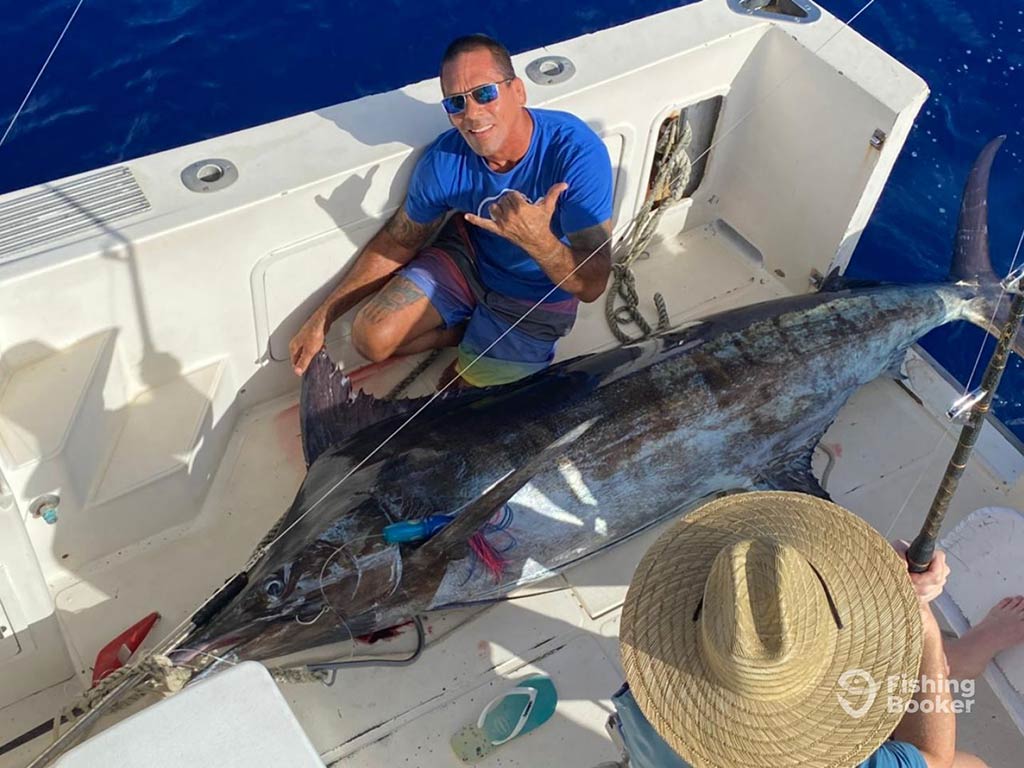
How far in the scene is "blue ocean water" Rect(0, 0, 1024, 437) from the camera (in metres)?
5.05

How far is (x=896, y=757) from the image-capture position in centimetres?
194

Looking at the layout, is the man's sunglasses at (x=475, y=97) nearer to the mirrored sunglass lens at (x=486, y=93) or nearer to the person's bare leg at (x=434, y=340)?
the mirrored sunglass lens at (x=486, y=93)

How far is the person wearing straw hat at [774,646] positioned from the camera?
1.76m

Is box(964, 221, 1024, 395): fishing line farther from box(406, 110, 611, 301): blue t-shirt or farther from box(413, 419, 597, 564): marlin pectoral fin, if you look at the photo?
box(413, 419, 597, 564): marlin pectoral fin

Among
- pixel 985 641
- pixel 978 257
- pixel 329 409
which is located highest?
pixel 978 257

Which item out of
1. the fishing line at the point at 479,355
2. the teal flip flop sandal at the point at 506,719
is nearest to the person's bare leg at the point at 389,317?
the fishing line at the point at 479,355

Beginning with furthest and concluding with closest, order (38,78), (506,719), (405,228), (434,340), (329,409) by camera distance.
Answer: (38,78) → (434,340) → (405,228) → (329,409) → (506,719)

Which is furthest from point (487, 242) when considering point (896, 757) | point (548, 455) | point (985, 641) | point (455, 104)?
point (896, 757)

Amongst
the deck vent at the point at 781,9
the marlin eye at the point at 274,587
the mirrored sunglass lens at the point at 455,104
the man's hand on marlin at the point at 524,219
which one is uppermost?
the mirrored sunglass lens at the point at 455,104

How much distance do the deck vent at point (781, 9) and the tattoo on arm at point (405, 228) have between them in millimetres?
1462

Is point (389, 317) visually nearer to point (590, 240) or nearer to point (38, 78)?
point (590, 240)

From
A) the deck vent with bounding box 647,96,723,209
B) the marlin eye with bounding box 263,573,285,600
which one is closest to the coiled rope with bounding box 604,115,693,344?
the deck vent with bounding box 647,96,723,209

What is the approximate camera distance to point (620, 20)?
237 inches

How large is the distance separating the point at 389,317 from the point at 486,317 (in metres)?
0.36
